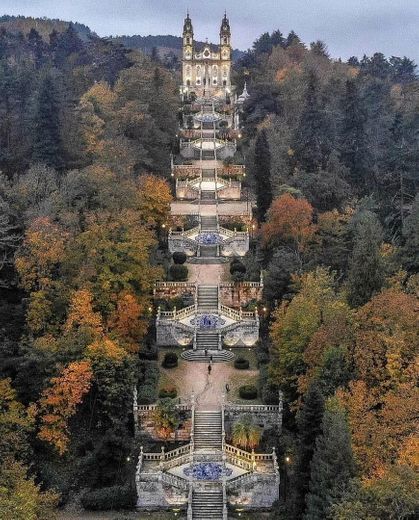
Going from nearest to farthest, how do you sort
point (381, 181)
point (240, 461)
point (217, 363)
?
point (240, 461)
point (217, 363)
point (381, 181)

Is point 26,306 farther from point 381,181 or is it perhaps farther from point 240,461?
point 381,181

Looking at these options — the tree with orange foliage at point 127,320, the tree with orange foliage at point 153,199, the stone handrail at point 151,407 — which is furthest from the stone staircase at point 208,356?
the tree with orange foliage at point 153,199

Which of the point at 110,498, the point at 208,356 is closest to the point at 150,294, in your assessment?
the point at 208,356

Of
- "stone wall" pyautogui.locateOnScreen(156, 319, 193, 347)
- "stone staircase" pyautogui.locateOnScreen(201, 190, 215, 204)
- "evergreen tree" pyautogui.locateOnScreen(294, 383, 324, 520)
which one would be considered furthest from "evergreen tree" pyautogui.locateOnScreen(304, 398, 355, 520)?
"stone staircase" pyautogui.locateOnScreen(201, 190, 215, 204)

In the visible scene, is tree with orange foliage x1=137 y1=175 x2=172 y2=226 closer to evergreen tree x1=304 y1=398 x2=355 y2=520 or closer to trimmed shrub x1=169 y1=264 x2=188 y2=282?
trimmed shrub x1=169 y1=264 x2=188 y2=282

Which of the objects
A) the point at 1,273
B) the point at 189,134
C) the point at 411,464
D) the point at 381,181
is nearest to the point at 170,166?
the point at 189,134
